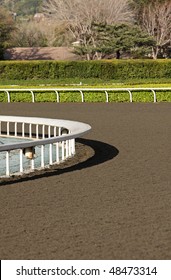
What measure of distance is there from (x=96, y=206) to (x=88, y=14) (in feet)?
192

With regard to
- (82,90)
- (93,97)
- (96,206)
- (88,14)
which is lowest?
(93,97)

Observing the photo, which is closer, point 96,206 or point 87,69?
point 96,206

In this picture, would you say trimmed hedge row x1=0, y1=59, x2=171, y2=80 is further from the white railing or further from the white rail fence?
the white railing

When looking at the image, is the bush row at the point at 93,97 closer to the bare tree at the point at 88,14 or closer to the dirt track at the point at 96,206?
the dirt track at the point at 96,206

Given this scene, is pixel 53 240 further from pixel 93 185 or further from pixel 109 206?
pixel 93 185

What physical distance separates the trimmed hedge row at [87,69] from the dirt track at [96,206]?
125 ft

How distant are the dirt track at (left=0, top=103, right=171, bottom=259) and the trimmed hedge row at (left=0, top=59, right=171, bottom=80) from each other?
3817cm

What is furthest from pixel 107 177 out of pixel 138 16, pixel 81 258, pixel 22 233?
pixel 138 16

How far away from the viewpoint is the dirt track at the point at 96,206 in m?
5.80

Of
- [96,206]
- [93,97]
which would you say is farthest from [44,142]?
[93,97]

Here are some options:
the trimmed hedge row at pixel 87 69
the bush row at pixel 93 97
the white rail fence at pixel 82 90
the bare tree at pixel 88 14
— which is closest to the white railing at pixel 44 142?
the white rail fence at pixel 82 90

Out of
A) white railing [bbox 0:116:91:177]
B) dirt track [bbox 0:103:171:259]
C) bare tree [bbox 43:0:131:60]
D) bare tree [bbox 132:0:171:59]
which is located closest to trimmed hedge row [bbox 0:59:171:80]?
bare tree [bbox 43:0:131:60]

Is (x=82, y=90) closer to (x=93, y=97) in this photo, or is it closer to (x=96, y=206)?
(x=93, y=97)

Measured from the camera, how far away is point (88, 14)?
212ft
